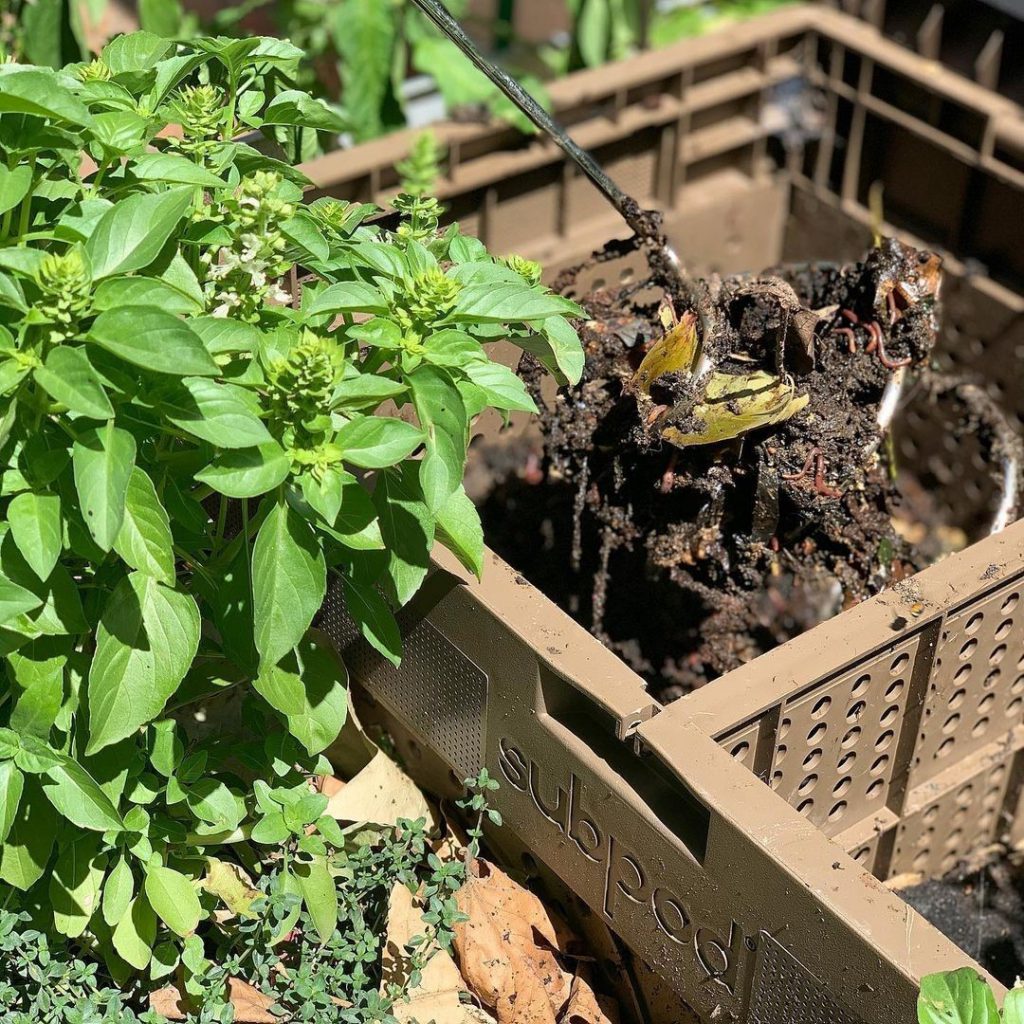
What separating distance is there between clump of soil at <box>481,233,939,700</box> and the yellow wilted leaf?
1cm

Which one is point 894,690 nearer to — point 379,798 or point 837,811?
point 837,811

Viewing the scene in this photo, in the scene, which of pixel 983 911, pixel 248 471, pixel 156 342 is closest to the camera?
pixel 156 342

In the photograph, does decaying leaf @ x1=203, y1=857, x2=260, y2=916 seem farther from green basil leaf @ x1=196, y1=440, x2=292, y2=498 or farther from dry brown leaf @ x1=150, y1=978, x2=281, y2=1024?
green basil leaf @ x1=196, y1=440, x2=292, y2=498

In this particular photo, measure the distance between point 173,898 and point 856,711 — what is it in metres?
1.17

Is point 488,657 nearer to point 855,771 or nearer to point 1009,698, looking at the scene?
point 855,771

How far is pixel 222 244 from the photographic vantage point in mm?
2107

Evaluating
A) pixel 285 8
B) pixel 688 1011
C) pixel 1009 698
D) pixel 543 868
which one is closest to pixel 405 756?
pixel 543 868

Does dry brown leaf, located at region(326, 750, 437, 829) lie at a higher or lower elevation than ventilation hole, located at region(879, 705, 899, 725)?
lower

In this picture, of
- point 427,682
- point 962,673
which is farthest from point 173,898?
point 962,673

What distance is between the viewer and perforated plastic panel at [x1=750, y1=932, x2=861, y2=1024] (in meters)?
2.05

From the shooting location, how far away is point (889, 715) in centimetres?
259

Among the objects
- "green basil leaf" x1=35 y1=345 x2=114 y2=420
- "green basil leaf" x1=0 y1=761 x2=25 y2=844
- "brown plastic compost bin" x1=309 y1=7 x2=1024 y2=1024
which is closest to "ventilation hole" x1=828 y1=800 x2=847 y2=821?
"brown plastic compost bin" x1=309 y1=7 x2=1024 y2=1024

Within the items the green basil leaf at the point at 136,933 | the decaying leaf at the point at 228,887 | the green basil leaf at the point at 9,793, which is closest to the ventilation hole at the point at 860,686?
the decaying leaf at the point at 228,887

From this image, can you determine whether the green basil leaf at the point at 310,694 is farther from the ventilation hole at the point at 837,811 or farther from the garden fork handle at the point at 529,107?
the garden fork handle at the point at 529,107
